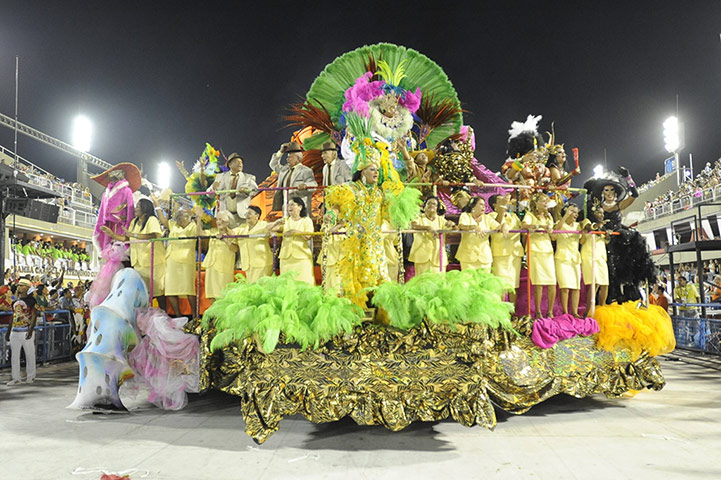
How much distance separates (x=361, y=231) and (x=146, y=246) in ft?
10.4

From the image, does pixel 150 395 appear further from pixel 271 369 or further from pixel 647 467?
pixel 647 467

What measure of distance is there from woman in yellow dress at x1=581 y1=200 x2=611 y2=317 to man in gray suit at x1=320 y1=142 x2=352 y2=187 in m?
3.02

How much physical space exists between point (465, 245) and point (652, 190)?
36449 mm

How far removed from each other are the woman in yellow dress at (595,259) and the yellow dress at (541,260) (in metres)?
0.47

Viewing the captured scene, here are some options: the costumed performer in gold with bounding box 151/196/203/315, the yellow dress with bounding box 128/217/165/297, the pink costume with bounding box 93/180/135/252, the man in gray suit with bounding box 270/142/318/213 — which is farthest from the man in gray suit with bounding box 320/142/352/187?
the pink costume with bounding box 93/180/135/252

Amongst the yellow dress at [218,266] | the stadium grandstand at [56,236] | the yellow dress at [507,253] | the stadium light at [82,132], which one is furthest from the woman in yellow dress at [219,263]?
the stadium light at [82,132]

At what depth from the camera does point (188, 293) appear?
20.8 ft

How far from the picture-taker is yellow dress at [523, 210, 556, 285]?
19.3ft

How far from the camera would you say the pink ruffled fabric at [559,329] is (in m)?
5.68

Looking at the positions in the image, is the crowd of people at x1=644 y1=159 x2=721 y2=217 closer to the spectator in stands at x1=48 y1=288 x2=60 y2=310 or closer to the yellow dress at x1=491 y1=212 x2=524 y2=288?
the yellow dress at x1=491 y1=212 x2=524 y2=288

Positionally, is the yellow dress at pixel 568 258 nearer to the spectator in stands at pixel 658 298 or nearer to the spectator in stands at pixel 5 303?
the spectator in stands at pixel 658 298

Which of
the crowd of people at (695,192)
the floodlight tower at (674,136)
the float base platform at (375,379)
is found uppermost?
the floodlight tower at (674,136)

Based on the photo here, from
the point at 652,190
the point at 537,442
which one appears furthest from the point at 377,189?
the point at 652,190

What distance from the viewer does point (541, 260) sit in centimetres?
595
